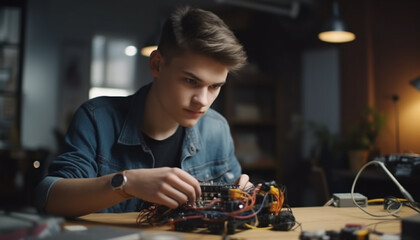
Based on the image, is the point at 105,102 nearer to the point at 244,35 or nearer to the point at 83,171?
the point at 83,171

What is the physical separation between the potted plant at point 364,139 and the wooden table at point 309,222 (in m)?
1.71

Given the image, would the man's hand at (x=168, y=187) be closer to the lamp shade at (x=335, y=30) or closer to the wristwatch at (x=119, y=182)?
the wristwatch at (x=119, y=182)

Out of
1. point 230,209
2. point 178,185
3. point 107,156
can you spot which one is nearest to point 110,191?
point 178,185

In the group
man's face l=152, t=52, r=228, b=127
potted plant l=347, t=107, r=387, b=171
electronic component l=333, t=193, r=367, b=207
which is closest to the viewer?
man's face l=152, t=52, r=228, b=127

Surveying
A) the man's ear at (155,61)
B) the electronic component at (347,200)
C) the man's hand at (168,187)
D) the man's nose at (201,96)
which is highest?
the man's ear at (155,61)

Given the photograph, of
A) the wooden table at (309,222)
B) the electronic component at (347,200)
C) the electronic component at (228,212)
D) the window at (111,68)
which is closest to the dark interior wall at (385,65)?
the electronic component at (347,200)

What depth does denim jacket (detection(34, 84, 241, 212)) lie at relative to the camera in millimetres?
1156

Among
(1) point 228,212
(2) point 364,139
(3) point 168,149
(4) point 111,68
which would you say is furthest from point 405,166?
(4) point 111,68

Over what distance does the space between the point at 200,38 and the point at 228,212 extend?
54 centimetres

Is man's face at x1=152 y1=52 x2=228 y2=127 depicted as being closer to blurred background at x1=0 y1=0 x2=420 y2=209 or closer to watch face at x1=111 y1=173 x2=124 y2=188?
watch face at x1=111 y1=173 x2=124 y2=188

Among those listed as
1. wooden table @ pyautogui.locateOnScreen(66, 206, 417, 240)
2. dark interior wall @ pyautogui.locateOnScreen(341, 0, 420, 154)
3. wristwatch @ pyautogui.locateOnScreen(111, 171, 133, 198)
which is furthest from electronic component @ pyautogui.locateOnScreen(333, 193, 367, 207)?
dark interior wall @ pyautogui.locateOnScreen(341, 0, 420, 154)

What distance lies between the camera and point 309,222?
97 cm

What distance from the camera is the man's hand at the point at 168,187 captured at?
875 millimetres

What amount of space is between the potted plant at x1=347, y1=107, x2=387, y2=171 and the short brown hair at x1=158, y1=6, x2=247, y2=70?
1908 millimetres
